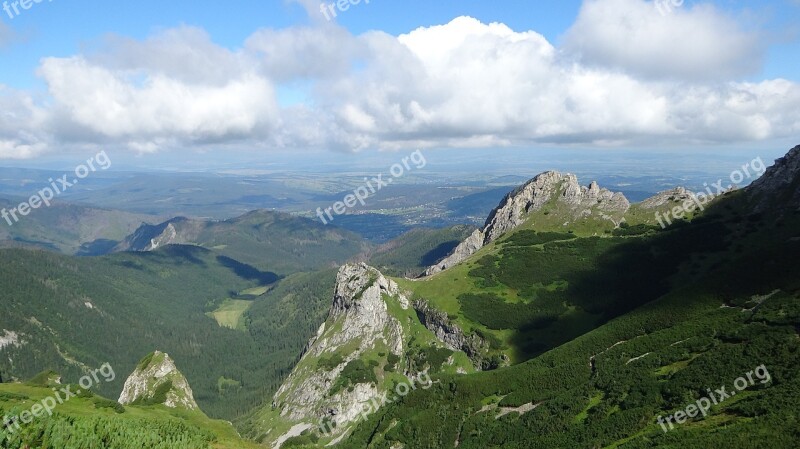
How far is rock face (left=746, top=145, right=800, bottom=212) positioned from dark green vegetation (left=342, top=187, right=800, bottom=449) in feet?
21.4

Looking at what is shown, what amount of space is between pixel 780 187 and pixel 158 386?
23486 cm

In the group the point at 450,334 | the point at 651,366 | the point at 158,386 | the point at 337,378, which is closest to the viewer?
the point at 651,366

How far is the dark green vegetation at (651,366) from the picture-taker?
63.1 metres

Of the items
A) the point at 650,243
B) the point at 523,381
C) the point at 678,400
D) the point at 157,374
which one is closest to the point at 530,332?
the point at 523,381

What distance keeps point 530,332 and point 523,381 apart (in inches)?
2104

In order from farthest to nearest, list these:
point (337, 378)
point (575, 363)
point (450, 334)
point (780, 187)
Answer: point (780, 187) < point (337, 378) < point (450, 334) < point (575, 363)

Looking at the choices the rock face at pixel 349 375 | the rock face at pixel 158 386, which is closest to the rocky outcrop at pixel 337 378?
the rock face at pixel 349 375

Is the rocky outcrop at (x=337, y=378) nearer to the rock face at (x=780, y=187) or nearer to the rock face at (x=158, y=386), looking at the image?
the rock face at (x=158, y=386)

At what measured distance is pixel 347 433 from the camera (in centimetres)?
15738

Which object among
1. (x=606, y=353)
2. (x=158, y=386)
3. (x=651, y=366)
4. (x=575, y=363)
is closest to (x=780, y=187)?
(x=606, y=353)

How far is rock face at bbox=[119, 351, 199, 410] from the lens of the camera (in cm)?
12656

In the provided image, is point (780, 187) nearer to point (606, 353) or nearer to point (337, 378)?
point (606, 353)

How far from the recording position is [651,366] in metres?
87.7

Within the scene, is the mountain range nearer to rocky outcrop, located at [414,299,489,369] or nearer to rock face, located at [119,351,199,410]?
rocky outcrop, located at [414,299,489,369]
